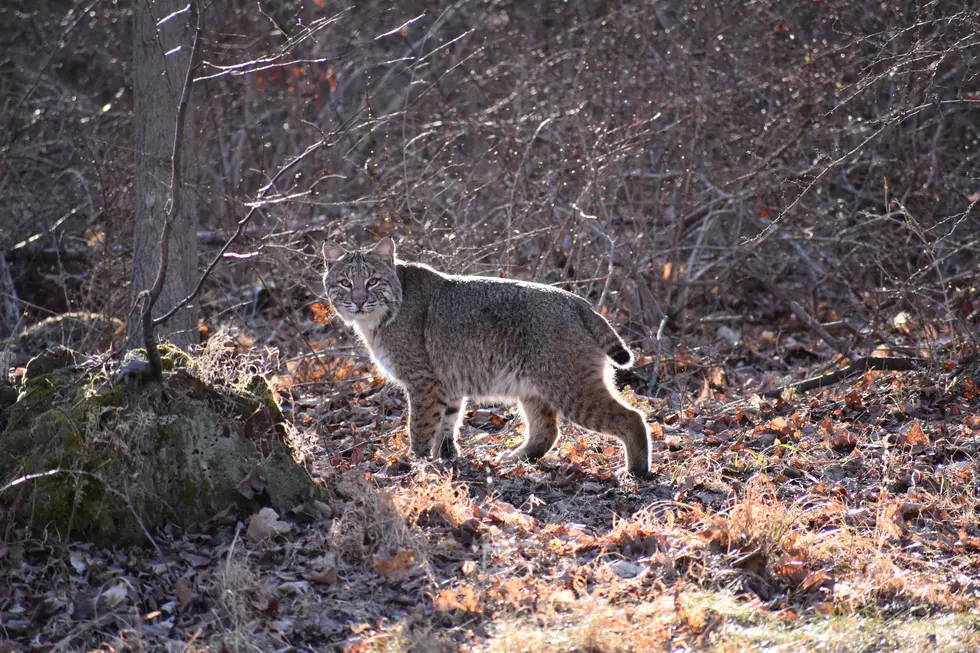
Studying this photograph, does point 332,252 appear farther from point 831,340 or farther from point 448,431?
point 831,340

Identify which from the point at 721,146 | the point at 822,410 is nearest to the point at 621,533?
the point at 822,410

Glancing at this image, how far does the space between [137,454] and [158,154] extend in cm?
→ 334

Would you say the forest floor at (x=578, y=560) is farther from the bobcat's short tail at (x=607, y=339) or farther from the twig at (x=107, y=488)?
the bobcat's short tail at (x=607, y=339)

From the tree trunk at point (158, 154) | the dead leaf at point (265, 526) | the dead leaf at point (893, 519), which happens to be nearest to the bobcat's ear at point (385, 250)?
the tree trunk at point (158, 154)

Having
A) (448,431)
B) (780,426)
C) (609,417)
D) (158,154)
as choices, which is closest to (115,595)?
(448,431)

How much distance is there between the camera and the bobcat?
6.52m

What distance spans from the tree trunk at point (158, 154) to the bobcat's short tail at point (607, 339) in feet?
10.4

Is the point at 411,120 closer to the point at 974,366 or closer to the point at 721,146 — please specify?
the point at 721,146

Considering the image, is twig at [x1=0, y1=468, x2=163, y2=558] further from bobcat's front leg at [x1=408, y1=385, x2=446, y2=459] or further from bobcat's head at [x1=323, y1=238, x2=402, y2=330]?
bobcat's head at [x1=323, y1=238, x2=402, y2=330]

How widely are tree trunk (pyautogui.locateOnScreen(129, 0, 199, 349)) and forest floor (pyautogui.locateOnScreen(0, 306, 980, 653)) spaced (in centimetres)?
192

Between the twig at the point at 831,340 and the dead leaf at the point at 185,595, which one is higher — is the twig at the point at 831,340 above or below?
below

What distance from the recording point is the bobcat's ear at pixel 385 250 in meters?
7.21

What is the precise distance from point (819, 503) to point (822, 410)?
6.02ft

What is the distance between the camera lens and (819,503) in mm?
5836
